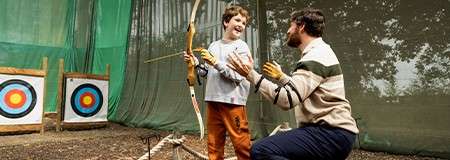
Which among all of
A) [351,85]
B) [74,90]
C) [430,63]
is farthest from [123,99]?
[430,63]

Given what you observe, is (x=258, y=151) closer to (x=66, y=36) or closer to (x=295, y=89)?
(x=295, y=89)

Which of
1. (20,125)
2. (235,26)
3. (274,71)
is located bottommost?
(20,125)

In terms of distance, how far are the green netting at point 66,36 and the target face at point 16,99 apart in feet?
3.20

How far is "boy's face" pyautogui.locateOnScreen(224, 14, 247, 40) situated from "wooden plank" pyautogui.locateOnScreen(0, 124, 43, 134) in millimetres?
2903

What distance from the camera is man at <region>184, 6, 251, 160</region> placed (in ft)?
6.83

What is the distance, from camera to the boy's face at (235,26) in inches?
86.9

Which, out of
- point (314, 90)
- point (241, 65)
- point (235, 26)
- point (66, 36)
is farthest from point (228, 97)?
point (66, 36)

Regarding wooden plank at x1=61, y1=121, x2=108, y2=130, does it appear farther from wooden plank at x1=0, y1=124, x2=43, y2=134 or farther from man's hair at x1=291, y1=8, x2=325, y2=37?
man's hair at x1=291, y1=8, x2=325, y2=37

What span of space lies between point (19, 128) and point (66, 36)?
1.82 metres

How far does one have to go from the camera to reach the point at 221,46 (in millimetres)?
2256

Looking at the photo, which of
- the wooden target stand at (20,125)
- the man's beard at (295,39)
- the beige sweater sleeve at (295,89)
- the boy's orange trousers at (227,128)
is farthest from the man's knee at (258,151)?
the wooden target stand at (20,125)

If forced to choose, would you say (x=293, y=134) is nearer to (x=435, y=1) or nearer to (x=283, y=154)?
(x=283, y=154)

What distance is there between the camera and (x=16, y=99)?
4.17 m

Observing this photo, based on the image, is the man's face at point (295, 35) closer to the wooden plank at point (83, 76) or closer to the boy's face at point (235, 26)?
the boy's face at point (235, 26)
